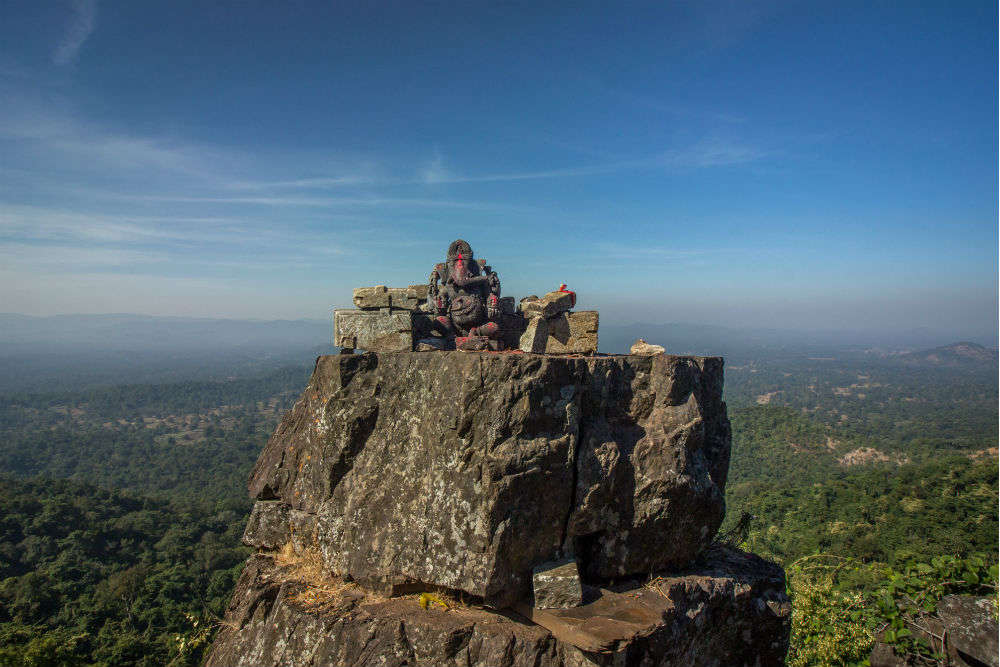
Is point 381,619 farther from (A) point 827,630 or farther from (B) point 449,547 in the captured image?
(A) point 827,630

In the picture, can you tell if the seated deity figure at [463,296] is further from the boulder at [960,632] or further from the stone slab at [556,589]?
the boulder at [960,632]

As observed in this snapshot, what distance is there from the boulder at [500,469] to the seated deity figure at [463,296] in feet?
5.98

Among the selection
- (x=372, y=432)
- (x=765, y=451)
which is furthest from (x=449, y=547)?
(x=765, y=451)

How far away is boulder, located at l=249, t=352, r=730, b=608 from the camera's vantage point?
20.7 feet

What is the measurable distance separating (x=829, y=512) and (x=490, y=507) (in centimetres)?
3980

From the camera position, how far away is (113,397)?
Result: 176 meters

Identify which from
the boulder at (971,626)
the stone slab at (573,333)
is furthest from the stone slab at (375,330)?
the boulder at (971,626)

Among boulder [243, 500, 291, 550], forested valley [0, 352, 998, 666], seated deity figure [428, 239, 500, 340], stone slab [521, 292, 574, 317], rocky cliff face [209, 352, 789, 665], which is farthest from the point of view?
forested valley [0, 352, 998, 666]

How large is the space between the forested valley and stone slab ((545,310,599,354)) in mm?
4097

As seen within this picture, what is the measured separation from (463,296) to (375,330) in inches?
62.5

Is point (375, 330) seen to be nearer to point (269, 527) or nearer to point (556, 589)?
point (269, 527)

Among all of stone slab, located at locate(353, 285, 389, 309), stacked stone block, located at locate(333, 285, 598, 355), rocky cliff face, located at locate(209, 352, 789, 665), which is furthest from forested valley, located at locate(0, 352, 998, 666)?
stone slab, located at locate(353, 285, 389, 309)

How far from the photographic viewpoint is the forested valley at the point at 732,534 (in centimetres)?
1167

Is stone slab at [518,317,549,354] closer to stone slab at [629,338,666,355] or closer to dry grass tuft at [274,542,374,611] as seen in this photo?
stone slab at [629,338,666,355]
